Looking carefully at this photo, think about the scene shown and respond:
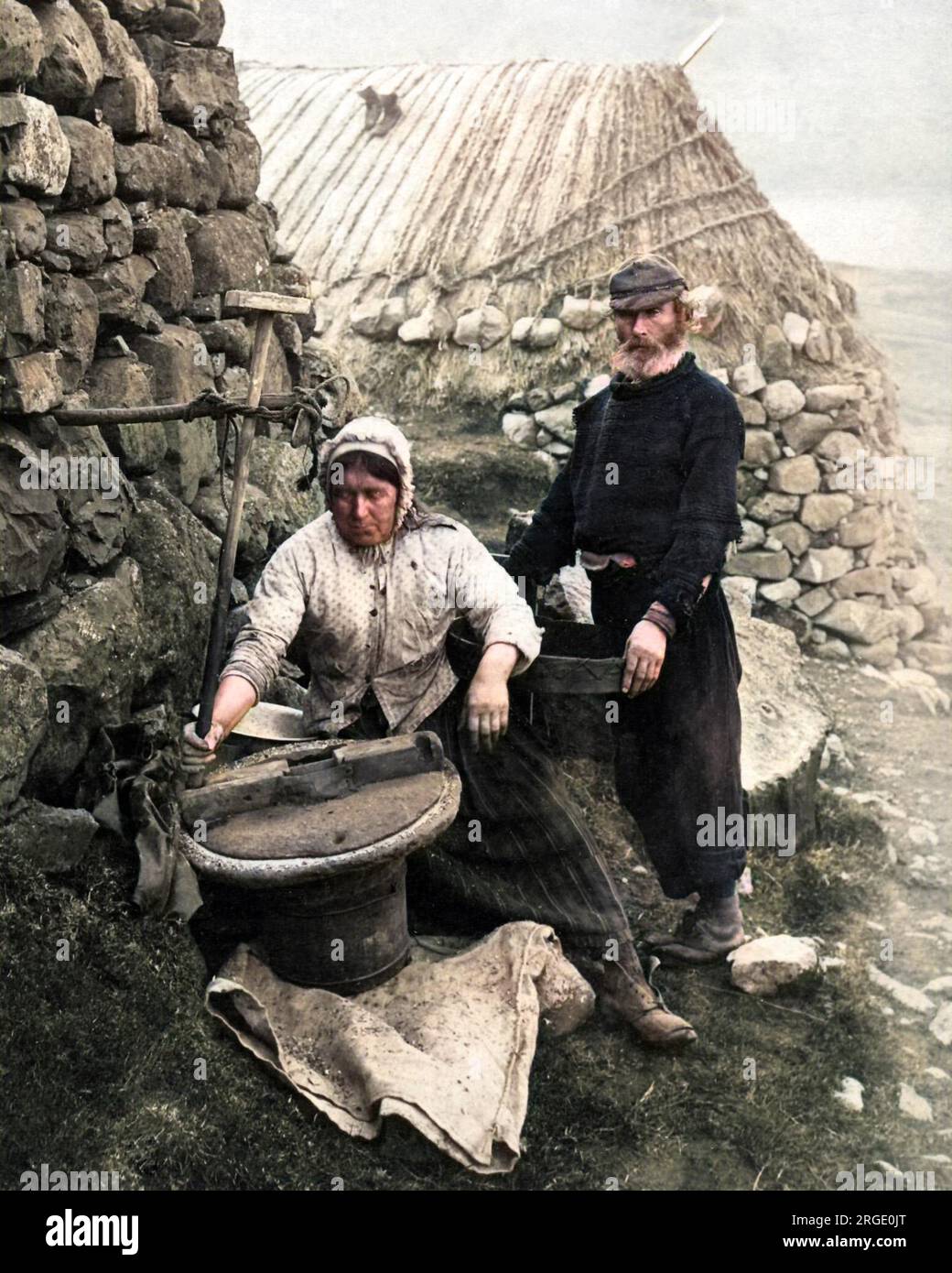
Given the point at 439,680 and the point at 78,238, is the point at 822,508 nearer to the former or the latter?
the point at 439,680

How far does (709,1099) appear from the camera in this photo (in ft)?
14.2

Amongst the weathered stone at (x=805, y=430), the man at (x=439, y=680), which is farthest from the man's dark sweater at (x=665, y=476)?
the weathered stone at (x=805, y=430)

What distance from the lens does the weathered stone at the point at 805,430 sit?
9695mm

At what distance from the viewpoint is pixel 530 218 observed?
9.94m

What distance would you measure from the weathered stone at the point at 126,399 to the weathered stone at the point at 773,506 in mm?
5718

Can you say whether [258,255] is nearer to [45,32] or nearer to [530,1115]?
[45,32]

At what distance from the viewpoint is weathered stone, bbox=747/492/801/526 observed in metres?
9.69

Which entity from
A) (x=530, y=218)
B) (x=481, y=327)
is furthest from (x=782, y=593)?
(x=530, y=218)

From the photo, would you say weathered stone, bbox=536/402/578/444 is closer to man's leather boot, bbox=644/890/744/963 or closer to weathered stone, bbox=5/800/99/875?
man's leather boot, bbox=644/890/744/963

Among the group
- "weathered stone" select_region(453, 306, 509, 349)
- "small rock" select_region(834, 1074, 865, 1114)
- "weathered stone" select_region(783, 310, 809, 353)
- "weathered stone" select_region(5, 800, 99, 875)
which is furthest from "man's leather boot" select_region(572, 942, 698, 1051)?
"weathered stone" select_region(783, 310, 809, 353)

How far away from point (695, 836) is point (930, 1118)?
1244 millimetres

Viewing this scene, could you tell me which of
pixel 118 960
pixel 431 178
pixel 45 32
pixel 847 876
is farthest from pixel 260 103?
pixel 118 960

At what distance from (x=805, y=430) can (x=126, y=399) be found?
6.15 meters

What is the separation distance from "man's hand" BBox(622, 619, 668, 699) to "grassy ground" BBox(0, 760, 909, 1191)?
3.85 feet
